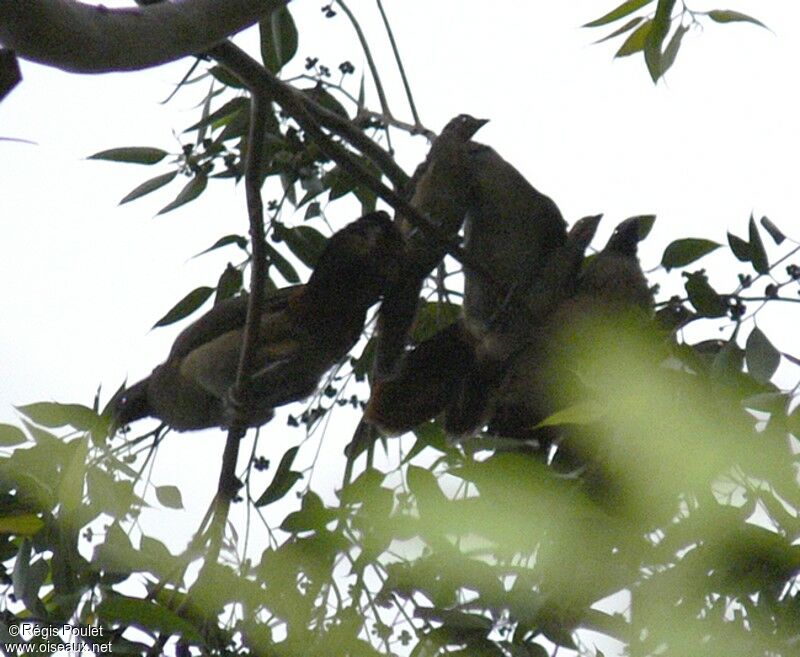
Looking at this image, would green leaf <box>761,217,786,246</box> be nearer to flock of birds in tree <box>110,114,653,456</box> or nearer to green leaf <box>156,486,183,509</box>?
flock of birds in tree <box>110,114,653,456</box>

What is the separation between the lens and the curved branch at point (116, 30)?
1593mm

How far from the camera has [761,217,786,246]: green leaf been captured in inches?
91.9

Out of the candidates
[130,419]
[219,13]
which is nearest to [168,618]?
[130,419]

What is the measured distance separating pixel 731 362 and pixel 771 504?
278mm

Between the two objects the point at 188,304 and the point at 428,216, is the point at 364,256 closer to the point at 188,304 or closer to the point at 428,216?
the point at 428,216

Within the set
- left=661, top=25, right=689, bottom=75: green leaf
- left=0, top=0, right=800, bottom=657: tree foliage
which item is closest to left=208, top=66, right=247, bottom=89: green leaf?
left=0, top=0, right=800, bottom=657: tree foliage

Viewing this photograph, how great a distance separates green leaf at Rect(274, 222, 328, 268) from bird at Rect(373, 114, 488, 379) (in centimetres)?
28

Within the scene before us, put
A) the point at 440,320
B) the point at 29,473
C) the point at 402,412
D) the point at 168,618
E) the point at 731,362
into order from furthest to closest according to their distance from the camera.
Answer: the point at 440,320 → the point at 402,412 → the point at 29,473 → the point at 168,618 → the point at 731,362

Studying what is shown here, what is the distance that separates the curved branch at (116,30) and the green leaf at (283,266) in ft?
4.85

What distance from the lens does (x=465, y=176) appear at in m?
3.19

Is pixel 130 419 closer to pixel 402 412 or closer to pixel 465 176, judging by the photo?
pixel 402 412

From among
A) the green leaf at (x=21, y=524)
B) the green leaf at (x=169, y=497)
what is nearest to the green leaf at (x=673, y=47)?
the green leaf at (x=169, y=497)

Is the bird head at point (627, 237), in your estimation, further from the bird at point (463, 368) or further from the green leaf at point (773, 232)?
the green leaf at point (773, 232)

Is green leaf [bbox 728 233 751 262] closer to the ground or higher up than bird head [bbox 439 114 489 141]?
closer to the ground
